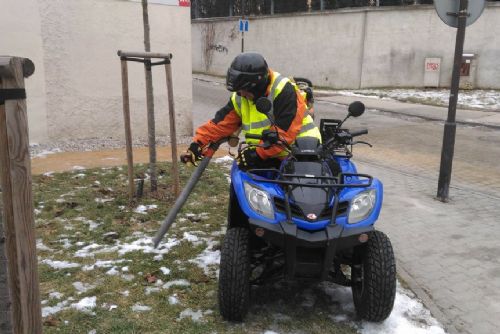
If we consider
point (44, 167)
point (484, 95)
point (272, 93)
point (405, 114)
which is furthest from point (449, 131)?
point (484, 95)

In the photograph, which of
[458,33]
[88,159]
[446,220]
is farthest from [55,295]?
[458,33]

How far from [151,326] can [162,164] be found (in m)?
4.50

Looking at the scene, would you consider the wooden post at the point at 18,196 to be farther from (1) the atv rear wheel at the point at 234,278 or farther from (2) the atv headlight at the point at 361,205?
(2) the atv headlight at the point at 361,205

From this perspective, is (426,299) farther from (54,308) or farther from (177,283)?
(54,308)

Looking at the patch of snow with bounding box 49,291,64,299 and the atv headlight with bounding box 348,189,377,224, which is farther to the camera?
the patch of snow with bounding box 49,291,64,299

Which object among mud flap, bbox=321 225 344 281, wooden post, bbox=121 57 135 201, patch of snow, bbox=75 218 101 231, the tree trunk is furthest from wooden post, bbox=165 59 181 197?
mud flap, bbox=321 225 344 281

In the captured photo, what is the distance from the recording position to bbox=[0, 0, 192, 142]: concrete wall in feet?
26.6

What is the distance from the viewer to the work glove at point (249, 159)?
362 centimetres

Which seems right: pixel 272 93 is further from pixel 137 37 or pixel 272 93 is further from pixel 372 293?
pixel 137 37

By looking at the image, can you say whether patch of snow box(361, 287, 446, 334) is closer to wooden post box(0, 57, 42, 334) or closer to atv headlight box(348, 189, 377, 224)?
atv headlight box(348, 189, 377, 224)

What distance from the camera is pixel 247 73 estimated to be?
136 inches

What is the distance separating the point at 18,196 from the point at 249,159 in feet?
6.14

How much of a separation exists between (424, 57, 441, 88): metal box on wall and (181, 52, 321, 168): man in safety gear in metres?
16.8

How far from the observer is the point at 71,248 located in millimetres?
4465
